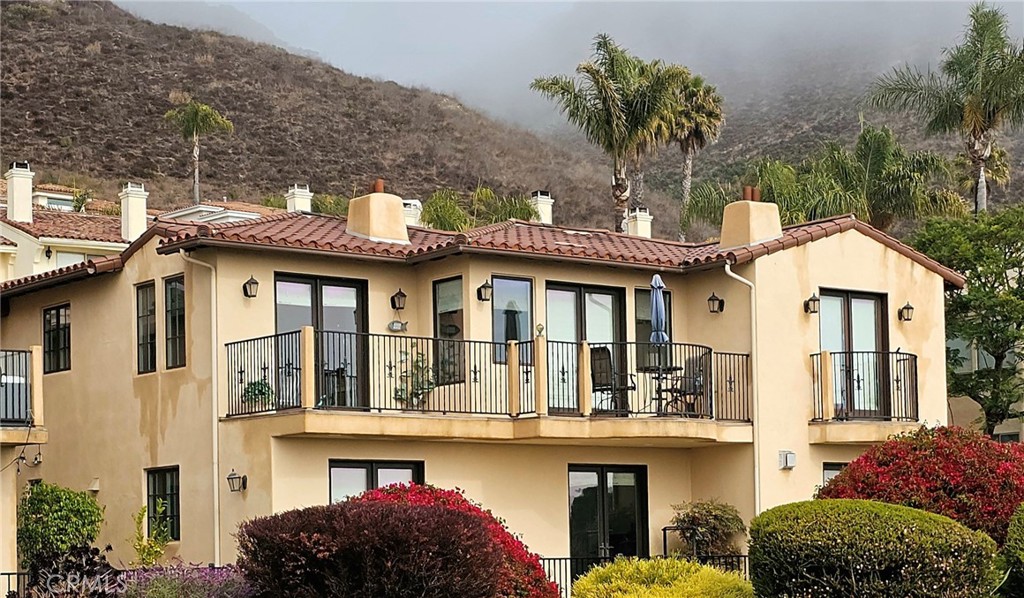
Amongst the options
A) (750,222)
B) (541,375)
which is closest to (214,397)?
(541,375)

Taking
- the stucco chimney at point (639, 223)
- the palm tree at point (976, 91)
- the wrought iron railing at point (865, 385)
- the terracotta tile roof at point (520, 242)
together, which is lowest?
the wrought iron railing at point (865, 385)

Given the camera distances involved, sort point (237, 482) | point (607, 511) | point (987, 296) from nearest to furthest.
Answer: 1. point (237, 482)
2. point (607, 511)
3. point (987, 296)

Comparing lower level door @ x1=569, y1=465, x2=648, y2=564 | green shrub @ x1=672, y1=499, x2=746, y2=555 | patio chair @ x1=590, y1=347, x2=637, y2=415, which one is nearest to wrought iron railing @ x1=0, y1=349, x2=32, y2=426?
patio chair @ x1=590, y1=347, x2=637, y2=415

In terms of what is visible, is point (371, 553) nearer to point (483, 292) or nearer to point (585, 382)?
point (585, 382)

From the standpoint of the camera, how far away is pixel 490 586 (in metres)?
17.8

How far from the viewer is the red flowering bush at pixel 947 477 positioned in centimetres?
2130

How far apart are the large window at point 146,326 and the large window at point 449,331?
4.36m

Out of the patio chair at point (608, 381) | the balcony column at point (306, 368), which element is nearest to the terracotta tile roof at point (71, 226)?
the patio chair at point (608, 381)

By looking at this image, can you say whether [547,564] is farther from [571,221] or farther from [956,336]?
[571,221]

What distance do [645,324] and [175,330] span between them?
7.67 metres

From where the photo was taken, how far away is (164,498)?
24953 millimetres

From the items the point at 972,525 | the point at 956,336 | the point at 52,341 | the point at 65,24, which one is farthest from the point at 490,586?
the point at 65,24

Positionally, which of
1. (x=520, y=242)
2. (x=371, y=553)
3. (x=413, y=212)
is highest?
(x=413, y=212)

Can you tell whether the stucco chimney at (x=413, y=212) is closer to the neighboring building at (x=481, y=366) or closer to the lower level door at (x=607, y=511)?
the neighboring building at (x=481, y=366)
